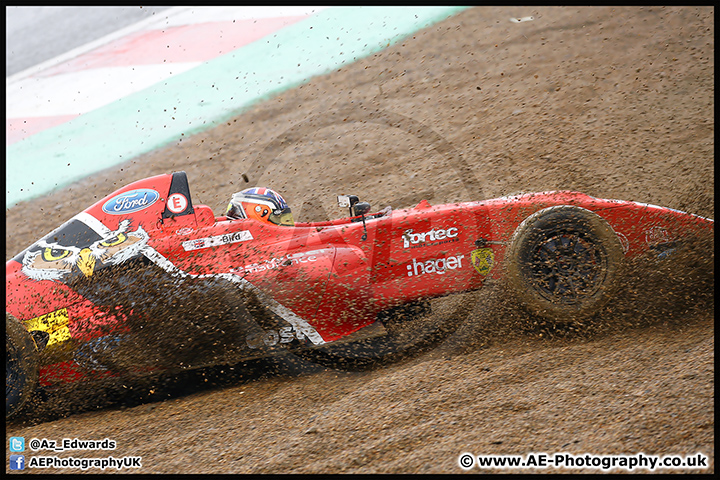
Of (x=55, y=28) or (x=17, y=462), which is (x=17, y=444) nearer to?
(x=17, y=462)

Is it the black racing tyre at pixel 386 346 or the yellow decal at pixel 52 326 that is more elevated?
the yellow decal at pixel 52 326

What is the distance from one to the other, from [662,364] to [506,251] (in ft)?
3.63

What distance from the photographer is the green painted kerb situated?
8.54 m

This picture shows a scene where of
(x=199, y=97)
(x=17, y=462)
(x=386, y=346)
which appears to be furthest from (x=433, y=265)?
(x=199, y=97)

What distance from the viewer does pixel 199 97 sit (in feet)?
31.0

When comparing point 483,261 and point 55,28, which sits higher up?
point 55,28

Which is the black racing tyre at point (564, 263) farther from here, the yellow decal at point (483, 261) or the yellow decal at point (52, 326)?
the yellow decal at point (52, 326)

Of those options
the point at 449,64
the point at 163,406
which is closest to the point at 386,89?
the point at 449,64

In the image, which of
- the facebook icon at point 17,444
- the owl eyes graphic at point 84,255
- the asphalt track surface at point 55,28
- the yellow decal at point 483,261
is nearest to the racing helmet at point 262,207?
the owl eyes graphic at point 84,255

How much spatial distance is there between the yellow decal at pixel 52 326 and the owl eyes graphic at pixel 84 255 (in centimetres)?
28

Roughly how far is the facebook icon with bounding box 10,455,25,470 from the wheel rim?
125 inches

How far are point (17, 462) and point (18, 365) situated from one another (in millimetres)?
597

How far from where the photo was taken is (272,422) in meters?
3.34
